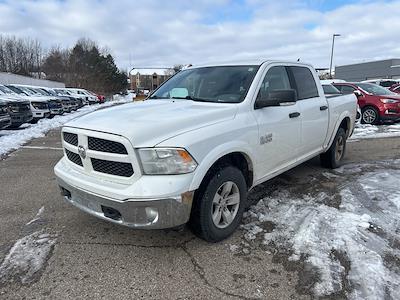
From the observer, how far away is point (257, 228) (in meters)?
3.84

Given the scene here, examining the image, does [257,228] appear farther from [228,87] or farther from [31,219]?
[31,219]

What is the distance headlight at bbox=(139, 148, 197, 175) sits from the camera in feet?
9.75

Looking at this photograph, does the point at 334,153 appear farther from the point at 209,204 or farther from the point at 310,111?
the point at 209,204

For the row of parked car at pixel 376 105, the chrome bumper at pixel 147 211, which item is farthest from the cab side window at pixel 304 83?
the row of parked car at pixel 376 105

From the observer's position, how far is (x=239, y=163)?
381 centimetres

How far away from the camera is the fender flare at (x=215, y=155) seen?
307 cm

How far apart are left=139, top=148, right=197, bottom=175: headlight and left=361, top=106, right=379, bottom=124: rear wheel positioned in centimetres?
1200

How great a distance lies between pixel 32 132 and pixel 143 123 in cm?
1066

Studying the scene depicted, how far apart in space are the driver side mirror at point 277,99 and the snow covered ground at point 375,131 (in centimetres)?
703

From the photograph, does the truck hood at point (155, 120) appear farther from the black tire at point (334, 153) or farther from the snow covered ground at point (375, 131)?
the snow covered ground at point (375, 131)

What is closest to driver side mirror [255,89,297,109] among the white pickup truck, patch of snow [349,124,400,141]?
the white pickup truck

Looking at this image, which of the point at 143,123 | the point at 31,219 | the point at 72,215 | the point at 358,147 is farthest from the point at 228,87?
the point at 358,147

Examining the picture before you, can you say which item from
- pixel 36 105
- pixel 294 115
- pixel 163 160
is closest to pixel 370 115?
pixel 294 115

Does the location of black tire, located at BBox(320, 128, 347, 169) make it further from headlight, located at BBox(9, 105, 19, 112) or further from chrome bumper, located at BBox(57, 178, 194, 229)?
headlight, located at BBox(9, 105, 19, 112)
